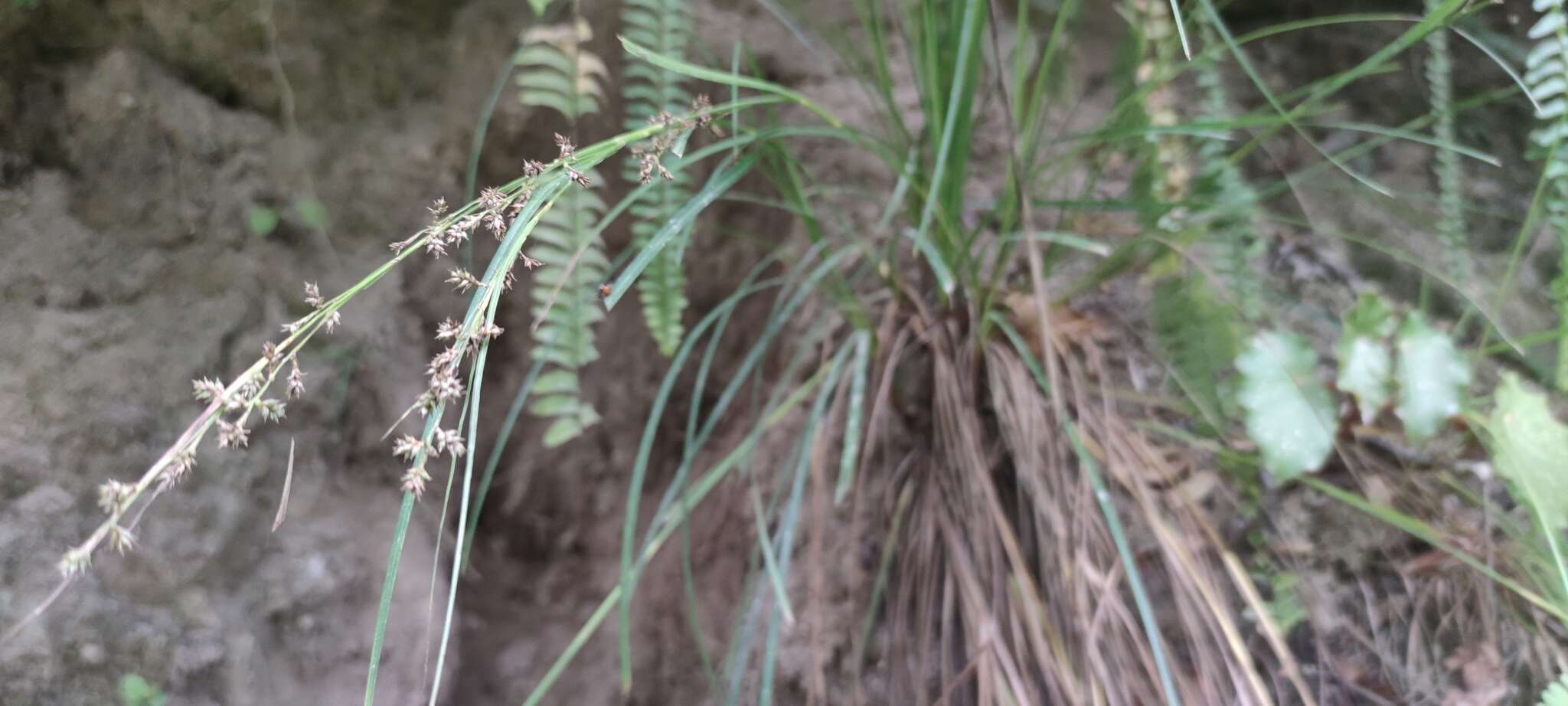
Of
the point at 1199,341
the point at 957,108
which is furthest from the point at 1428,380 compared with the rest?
the point at 957,108

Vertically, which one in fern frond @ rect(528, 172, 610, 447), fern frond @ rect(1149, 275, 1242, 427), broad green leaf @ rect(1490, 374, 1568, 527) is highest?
fern frond @ rect(528, 172, 610, 447)

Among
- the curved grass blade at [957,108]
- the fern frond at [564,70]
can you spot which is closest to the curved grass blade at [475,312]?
the curved grass blade at [957,108]

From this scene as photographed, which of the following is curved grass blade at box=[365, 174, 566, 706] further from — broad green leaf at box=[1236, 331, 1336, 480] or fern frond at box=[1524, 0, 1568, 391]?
fern frond at box=[1524, 0, 1568, 391]

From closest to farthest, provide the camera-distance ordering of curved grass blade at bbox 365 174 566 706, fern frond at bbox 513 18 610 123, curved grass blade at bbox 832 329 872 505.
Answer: curved grass blade at bbox 365 174 566 706, curved grass blade at bbox 832 329 872 505, fern frond at bbox 513 18 610 123

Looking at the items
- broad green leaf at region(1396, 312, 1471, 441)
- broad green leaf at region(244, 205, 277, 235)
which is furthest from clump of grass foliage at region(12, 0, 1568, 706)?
broad green leaf at region(244, 205, 277, 235)

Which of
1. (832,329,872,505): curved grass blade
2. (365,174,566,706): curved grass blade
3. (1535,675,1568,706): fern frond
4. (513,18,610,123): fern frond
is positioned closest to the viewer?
(365,174,566,706): curved grass blade

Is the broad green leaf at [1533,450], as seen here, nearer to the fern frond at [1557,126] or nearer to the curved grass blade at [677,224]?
the fern frond at [1557,126]

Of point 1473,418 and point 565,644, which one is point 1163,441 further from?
point 565,644
